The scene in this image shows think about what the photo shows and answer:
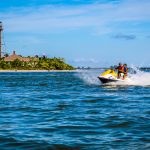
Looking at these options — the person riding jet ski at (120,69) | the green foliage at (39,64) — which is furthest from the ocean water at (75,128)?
the green foliage at (39,64)

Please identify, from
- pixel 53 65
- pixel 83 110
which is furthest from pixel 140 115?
pixel 53 65

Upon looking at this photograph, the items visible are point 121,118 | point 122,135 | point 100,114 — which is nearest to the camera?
point 122,135

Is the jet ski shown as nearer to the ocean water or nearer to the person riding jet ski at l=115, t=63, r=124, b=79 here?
the person riding jet ski at l=115, t=63, r=124, b=79

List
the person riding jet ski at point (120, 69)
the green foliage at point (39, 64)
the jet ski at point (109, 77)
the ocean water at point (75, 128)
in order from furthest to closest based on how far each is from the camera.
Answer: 1. the green foliage at point (39, 64)
2. the person riding jet ski at point (120, 69)
3. the jet ski at point (109, 77)
4. the ocean water at point (75, 128)

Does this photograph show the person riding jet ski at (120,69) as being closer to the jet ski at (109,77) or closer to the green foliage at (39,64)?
the jet ski at (109,77)

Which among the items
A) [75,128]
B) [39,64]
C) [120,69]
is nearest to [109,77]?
[120,69]

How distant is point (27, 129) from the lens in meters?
13.7

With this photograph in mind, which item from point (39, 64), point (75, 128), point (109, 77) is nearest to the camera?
point (75, 128)

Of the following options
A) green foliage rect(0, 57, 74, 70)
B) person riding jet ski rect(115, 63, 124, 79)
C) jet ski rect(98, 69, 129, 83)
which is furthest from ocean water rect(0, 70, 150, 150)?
green foliage rect(0, 57, 74, 70)

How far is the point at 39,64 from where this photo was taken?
17888cm

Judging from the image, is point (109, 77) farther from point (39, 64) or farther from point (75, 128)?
point (39, 64)

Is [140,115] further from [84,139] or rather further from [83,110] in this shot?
[84,139]

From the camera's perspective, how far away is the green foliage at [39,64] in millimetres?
166000

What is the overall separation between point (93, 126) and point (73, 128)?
0.79 metres
